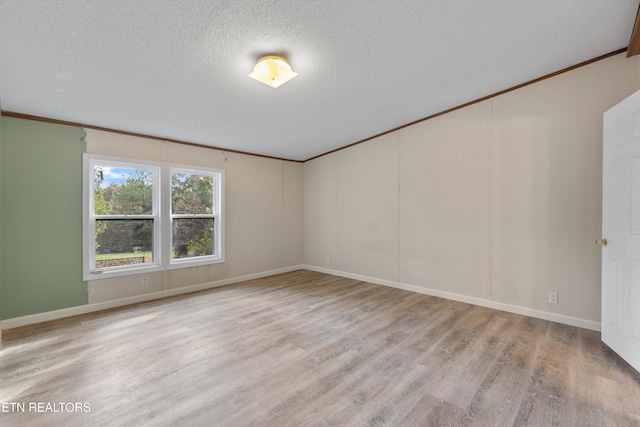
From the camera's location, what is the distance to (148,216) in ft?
13.1

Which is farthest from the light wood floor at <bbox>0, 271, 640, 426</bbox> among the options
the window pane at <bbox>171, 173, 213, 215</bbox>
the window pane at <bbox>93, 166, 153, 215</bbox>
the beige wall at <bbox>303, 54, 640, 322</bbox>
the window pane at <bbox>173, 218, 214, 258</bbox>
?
the window pane at <bbox>171, 173, 213, 215</bbox>

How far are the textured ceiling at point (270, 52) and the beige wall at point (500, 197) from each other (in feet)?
1.34

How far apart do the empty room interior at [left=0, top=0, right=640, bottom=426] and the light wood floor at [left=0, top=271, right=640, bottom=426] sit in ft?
0.07

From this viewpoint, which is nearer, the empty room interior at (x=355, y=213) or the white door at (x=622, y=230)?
the empty room interior at (x=355, y=213)

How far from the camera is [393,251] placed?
4.62m

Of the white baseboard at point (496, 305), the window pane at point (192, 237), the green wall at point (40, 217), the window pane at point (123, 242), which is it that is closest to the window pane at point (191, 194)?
the window pane at point (192, 237)

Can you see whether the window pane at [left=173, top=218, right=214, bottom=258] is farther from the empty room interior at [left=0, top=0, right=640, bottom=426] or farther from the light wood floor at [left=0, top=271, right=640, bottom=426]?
the light wood floor at [left=0, top=271, right=640, bottom=426]

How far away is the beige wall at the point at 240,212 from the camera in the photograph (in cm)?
370

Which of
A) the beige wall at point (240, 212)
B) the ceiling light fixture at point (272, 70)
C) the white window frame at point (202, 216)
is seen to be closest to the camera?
the ceiling light fixture at point (272, 70)

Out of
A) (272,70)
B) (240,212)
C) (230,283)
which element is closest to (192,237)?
(240,212)

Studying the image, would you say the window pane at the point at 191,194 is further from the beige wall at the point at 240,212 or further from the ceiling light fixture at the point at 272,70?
the ceiling light fixture at the point at 272,70

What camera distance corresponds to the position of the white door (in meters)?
2.13

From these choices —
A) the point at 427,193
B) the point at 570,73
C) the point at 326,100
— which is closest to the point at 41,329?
the point at 326,100

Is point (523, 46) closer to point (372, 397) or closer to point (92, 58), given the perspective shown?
point (372, 397)
